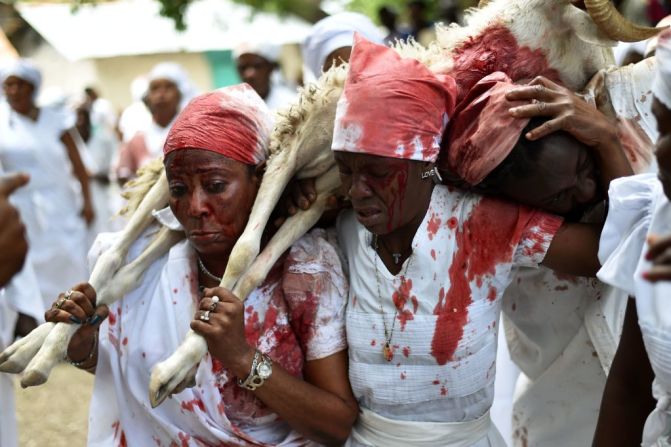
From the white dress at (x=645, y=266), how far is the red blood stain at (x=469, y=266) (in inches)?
13.2

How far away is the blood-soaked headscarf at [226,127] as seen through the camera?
8.84ft

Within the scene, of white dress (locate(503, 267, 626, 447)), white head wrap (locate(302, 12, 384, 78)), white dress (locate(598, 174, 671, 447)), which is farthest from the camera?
white head wrap (locate(302, 12, 384, 78))

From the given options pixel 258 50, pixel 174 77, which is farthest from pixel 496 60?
pixel 174 77

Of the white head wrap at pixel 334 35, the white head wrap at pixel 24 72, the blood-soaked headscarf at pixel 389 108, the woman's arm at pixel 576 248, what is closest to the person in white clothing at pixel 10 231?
the blood-soaked headscarf at pixel 389 108

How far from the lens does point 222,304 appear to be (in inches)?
97.8

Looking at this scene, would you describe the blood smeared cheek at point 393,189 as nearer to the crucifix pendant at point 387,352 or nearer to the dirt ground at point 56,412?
the crucifix pendant at point 387,352

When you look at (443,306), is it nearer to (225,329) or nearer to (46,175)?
(225,329)

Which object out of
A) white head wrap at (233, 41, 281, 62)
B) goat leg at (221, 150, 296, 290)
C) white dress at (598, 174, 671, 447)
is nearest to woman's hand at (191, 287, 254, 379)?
goat leg at (221, 150, 296, 290)

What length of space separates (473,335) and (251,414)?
753mm

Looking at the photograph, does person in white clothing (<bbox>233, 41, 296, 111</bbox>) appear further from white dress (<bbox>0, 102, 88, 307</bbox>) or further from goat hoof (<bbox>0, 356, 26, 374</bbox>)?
goat hoof (<bbox>0, 356, 26, 374</bbox>)

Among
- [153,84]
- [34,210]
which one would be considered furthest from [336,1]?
[34,210]

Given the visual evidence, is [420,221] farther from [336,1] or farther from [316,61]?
[336,1]

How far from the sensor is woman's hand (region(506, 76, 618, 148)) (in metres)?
2.41

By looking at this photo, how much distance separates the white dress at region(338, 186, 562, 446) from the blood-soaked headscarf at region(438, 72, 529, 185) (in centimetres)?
14
